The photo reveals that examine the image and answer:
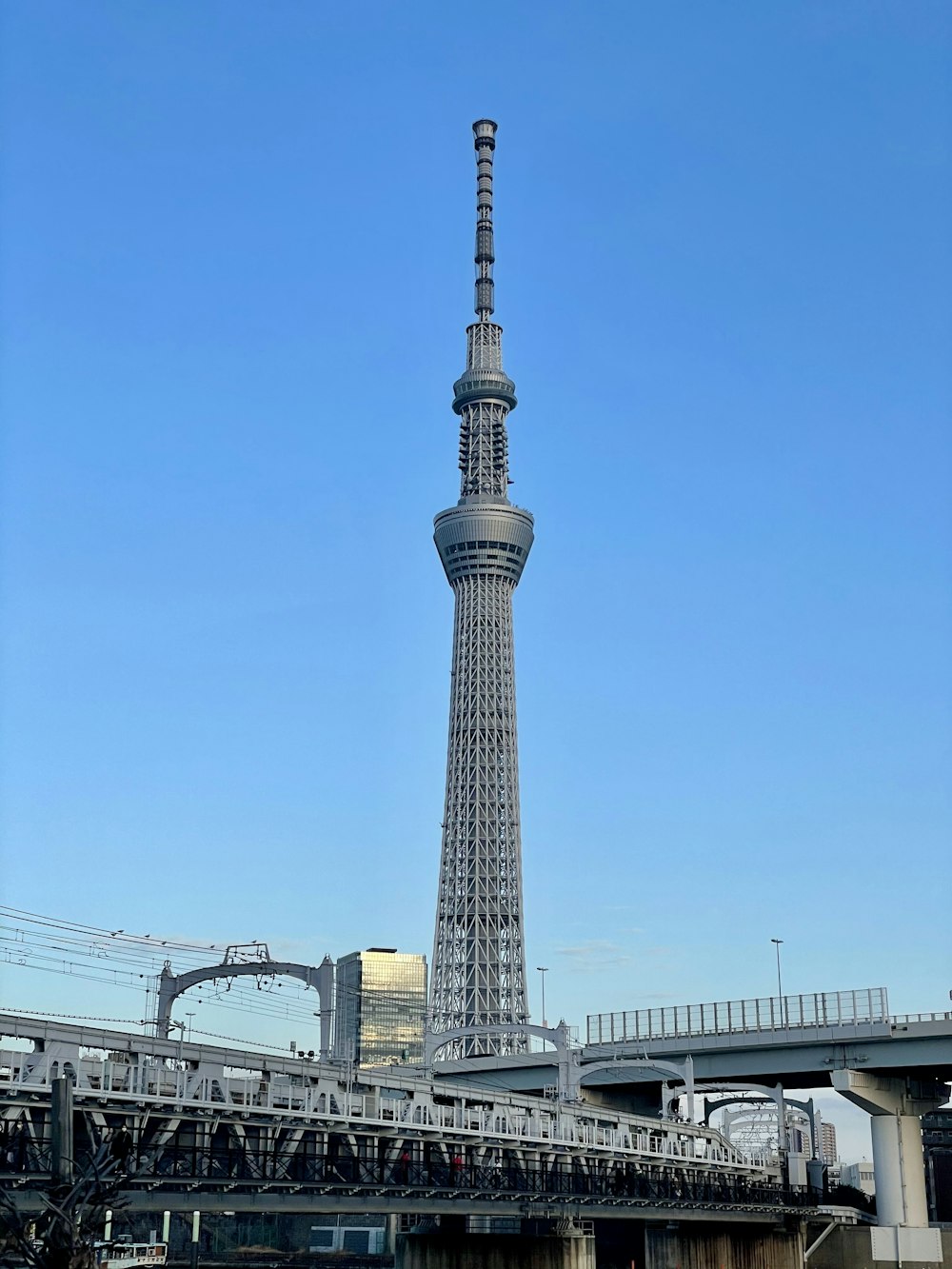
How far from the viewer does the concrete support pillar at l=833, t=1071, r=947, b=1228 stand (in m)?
103

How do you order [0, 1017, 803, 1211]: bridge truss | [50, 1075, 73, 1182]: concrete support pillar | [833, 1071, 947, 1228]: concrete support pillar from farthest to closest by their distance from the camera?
1. [833, 1071, 947, 1228]: concrete support pillar
2. [0, 1017, 803, 1211]: bridge truss
3. [50, 1075, 73, 1182]: concrete support pillar

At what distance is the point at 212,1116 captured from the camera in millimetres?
57156

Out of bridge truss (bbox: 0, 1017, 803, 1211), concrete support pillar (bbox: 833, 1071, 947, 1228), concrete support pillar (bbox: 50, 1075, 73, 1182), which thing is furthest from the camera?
concrete support pillar (bbox: 833, 1071, 947, 1228)

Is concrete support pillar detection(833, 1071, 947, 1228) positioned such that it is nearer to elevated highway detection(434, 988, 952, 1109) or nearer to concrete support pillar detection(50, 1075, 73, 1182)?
elevated highway detection(434, 988, 952, 1109)

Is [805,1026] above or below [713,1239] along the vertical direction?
above

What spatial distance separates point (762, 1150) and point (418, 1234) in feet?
238

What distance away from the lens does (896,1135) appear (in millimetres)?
107312

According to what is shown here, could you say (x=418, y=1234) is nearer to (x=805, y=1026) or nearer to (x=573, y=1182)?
(x=573, y=1182)

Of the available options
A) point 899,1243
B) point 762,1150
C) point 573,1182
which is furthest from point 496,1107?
point 762,1150

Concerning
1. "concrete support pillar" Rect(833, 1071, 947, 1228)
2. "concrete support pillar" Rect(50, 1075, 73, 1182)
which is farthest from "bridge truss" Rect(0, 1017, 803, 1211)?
"concrete support pillar" Rect(833, 1071, 947, 1228)

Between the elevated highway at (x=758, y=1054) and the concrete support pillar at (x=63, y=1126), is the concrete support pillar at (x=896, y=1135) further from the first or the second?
the concrete support pillar at (x=63, y=1126)

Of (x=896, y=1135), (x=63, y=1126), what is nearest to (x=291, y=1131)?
(x=63, y=1126)

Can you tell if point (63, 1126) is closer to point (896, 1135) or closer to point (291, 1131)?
point (291, 1131)

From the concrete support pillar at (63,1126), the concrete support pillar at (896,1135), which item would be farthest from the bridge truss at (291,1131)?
the concrete support pillar at (896,1135)
